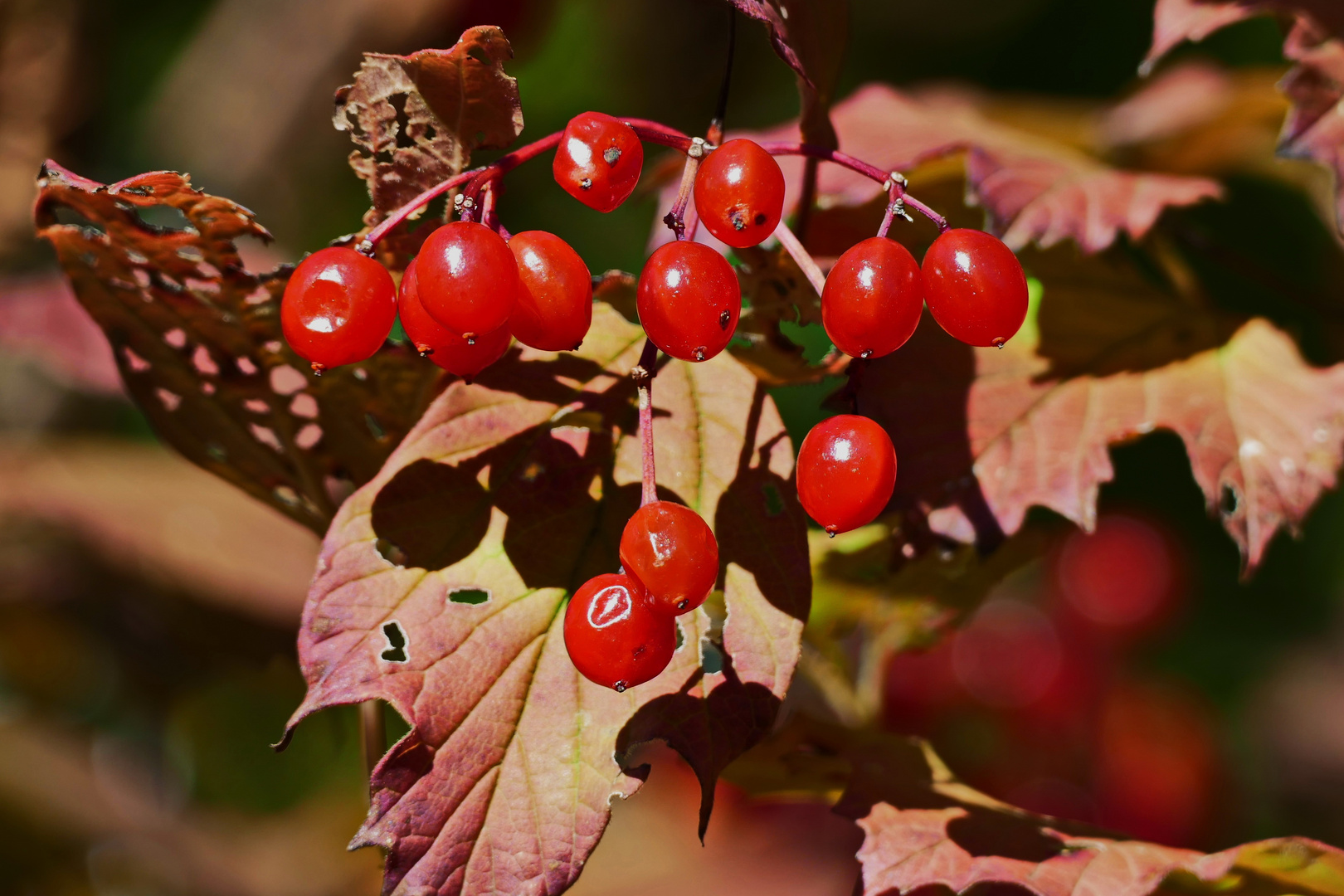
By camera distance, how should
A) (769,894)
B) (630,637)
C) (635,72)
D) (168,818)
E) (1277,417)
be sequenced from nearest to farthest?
(630,637) → (1277,417) → (769,894) → (168,818) → (635,72)

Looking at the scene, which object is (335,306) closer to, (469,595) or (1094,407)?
(469,595)

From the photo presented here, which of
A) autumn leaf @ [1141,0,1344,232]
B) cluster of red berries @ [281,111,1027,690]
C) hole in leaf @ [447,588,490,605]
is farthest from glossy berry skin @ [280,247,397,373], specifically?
autumn leaf @ [1141,0,1344,232]

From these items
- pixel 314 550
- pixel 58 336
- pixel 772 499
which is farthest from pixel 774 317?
pixel 314 550

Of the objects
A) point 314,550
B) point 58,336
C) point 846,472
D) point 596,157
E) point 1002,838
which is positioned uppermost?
point 596,157

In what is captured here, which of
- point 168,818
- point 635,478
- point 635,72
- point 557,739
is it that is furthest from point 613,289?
point 635,72

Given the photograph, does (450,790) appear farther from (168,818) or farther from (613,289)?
(168,818)

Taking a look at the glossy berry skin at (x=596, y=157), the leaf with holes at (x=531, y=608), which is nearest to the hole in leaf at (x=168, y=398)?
the leaf with holes at (x=531, y=608)
